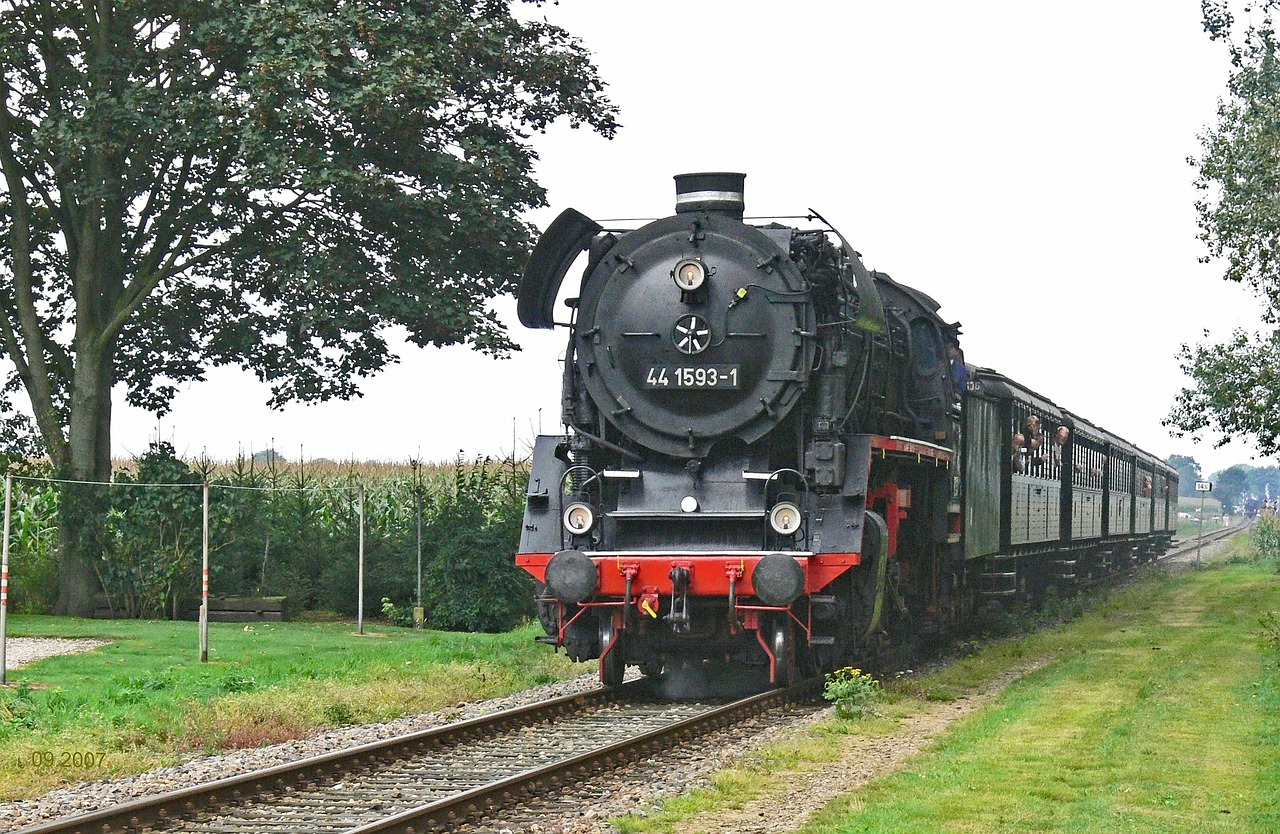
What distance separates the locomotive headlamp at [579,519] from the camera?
12836 mm

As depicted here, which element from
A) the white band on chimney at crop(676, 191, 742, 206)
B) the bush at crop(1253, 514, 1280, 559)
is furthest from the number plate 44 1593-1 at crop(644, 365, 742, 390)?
the bush at crop(1253, 514, 1280, 559)

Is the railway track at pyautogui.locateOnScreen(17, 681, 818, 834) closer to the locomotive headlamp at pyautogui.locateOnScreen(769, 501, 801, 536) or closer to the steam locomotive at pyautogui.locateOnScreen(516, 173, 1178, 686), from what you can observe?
the steam locomotive at pyautogui.locateOnScreen(516, 173, 1178, 686)

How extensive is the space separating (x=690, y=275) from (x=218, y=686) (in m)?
5.44

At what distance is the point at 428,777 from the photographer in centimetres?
952

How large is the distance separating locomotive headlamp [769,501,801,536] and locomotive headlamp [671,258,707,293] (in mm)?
1993

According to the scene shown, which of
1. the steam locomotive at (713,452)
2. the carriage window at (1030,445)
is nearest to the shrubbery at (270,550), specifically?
the carriage window at (1030,445)

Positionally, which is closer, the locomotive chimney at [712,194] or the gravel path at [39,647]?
the locomotive chimney at [712,194]

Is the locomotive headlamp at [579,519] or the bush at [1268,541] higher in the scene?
the locomotive headlamp at [579,519]

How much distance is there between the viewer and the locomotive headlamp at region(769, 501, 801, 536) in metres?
12.4

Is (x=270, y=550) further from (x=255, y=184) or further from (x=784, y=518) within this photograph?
(x=784, y=518)

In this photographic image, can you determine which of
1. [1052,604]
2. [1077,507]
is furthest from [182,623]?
[1077,507]
